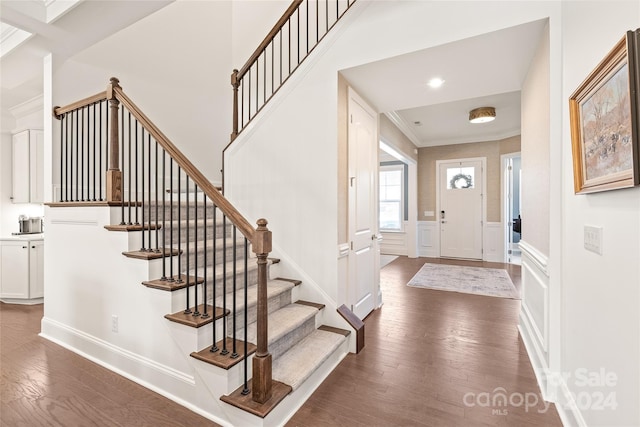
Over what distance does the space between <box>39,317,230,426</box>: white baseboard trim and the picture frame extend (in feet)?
7.71

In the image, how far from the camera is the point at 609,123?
4.24 feet

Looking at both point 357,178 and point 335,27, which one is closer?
point 335,27

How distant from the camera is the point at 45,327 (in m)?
2.99

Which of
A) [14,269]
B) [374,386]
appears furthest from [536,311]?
[14,269]

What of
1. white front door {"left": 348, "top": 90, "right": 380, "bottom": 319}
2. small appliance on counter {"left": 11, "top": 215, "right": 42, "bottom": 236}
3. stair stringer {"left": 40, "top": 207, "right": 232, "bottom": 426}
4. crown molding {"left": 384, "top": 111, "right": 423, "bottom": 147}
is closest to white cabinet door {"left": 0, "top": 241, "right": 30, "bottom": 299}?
small appliance on counter {"left": 11, "top": 215, "right": 42, "bottom": 236}

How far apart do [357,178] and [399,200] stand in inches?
199

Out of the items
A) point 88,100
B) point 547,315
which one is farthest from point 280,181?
point 547,315

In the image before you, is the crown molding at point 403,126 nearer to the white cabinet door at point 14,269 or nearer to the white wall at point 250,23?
the white wall at point 250,23

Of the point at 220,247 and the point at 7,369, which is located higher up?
the point at 220,247

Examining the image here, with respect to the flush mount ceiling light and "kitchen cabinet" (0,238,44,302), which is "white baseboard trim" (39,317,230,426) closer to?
"kitchen cabinet" (0,238,44,302)

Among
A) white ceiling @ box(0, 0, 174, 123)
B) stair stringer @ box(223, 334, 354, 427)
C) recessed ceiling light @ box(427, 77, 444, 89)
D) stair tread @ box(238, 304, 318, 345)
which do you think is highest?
white ceiling @ box(0, 0, 174, 123)

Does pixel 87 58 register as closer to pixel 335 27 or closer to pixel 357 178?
pixel 335 27

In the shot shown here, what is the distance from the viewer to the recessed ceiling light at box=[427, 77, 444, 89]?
2852 millimetres

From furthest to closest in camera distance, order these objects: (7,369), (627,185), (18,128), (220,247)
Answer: (18,128), (220,247), (7,369), (627,185)
